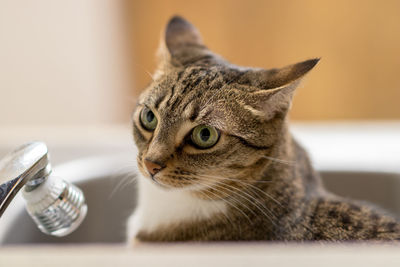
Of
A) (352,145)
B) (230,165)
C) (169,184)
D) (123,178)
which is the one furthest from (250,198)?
(352,145)

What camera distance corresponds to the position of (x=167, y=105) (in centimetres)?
109

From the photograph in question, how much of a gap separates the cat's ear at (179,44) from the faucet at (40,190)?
19.0 inches

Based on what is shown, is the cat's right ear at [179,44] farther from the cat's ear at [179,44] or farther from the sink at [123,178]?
the sink at [123,178]

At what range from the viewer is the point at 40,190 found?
3.01 ft

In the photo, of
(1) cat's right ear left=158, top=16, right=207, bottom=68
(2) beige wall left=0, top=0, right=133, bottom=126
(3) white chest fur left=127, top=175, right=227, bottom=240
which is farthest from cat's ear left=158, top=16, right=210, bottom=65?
(2) beige wall left=0, top=0, right=133, bottom=126

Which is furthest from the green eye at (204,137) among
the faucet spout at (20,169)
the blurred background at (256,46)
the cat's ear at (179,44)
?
the blurred background at (256,46)

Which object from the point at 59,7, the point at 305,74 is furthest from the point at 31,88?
the point at 305,74

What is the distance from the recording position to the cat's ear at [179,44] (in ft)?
4.05

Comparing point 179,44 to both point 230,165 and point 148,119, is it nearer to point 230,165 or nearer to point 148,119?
point 148,119

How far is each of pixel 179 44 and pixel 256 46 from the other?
1668 mm

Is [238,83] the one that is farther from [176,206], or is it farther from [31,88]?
[31,88]

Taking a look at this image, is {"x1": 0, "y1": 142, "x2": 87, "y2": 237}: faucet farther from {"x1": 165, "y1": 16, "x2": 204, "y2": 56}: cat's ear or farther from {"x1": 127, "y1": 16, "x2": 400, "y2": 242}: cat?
{"x1": 165, "y1": 16, "x2": 204, "y2": 56}: cat's ear

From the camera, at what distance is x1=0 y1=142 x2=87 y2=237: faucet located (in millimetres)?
796

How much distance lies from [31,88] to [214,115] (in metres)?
1.40
